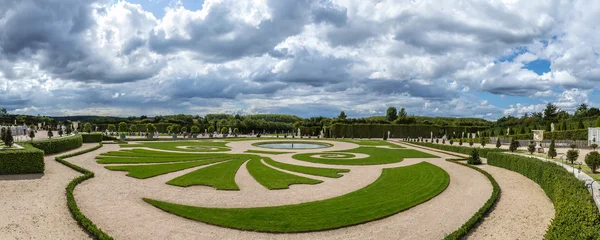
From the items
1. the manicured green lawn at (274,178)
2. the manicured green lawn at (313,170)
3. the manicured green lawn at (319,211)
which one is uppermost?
the manicured green lawn at (313,170)

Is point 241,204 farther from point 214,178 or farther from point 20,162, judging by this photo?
point 20,162

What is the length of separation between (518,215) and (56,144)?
113 ft

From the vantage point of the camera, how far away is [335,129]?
7281 centimetres

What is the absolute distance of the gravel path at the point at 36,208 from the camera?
1109cm

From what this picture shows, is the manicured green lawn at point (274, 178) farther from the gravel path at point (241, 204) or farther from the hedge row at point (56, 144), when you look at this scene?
the hedge row at point (56, 144)

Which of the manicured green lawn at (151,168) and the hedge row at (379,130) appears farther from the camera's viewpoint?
the hedge row at (379,130)

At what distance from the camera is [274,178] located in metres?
19.7

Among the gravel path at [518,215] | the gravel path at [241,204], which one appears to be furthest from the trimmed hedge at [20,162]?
the gravel path at [518,215]

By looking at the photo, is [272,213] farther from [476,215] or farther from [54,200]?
[54,200]

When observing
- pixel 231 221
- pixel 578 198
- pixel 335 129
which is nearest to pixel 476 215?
pixel 578 198

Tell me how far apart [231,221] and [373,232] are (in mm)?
4780

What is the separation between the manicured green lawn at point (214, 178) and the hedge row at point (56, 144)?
15624 millimetres

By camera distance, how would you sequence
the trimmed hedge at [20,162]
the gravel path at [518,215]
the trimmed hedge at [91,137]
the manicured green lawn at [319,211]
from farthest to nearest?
1. the trimmed hedge at [91,137]
2. the trimmed hedge at [20,162]
3. the manicured green lawn at [319,211]
4. the gravel path at [518,215]

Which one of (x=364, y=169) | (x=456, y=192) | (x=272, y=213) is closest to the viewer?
(x=272, y=213)
